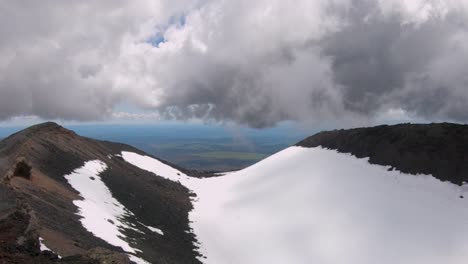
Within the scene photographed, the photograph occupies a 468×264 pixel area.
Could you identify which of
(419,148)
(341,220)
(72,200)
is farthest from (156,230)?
(419,148)

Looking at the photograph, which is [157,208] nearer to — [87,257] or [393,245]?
[393,245]

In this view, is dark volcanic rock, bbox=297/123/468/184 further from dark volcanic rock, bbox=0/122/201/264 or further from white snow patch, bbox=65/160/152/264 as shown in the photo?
white snow patch, bbox=65/160/152/264

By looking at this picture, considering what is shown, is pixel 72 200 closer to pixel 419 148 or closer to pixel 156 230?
pixel 156 230

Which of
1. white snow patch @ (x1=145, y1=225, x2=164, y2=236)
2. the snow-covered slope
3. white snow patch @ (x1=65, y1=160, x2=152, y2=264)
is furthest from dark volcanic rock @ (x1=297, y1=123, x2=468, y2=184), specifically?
white snow patch @ (x1=65, y1=160, x2=152, y2=264)

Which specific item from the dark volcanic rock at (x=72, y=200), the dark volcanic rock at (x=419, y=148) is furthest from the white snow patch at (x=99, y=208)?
the dark volcanic rock at (x=419, y=148)

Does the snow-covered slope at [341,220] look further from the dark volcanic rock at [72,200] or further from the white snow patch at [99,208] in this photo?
the white snow patch at [99,208]
